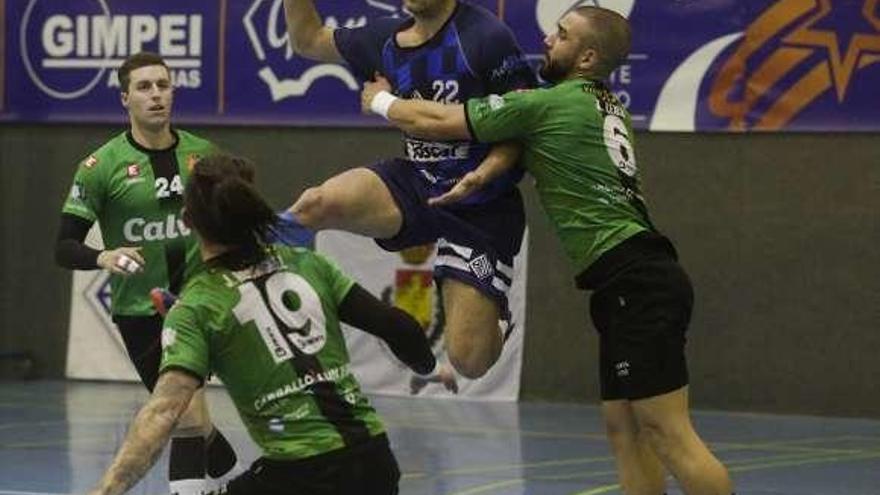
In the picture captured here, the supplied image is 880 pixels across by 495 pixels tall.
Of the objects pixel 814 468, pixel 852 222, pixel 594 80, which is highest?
pixel 594 80

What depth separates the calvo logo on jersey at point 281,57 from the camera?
1519 centimetres

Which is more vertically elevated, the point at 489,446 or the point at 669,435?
the point at 669,435

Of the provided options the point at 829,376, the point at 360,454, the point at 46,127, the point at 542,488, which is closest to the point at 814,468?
the point at 542,488

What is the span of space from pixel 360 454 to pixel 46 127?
1188 cm

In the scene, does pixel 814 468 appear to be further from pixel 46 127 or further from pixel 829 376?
pixel 46 127

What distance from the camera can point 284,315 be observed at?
5.12 m

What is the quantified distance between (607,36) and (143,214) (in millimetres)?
2569

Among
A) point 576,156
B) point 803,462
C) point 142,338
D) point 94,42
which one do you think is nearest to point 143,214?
point 142,338

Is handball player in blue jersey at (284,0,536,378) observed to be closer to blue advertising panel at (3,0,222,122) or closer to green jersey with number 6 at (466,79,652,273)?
green jersey with number 6 at (466,79,652,273)

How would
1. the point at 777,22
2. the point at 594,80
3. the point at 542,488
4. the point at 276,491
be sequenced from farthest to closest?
1. the point at 777,22
2. the point at 542,488
3. the point at 594,80
4. the point at 276,491

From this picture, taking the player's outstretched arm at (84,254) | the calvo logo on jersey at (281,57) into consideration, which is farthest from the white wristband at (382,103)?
the calvo logo on jersey at (281,57)

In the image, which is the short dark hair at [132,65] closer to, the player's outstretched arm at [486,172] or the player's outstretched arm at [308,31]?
the player's outstretched arm at [308,31]

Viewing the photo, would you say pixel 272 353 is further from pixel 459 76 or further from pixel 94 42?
pixel 94 42

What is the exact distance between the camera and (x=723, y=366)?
1420 centimetres
